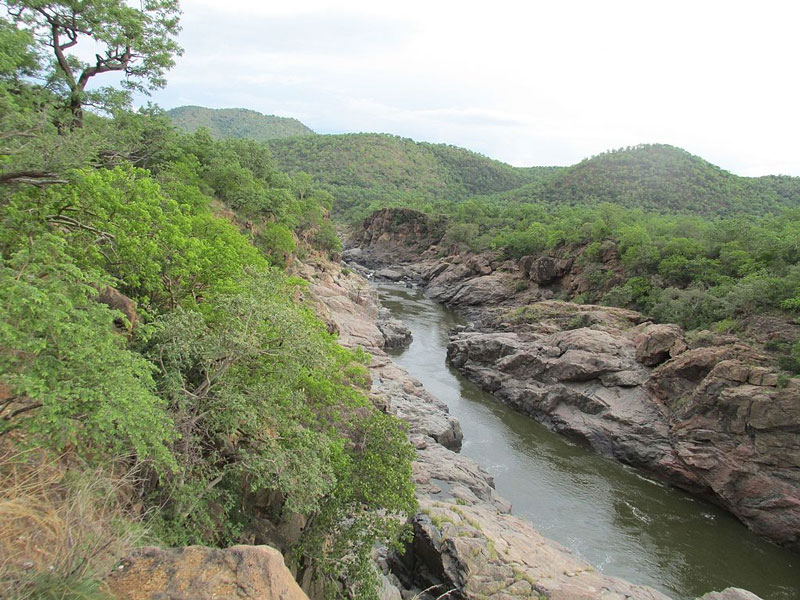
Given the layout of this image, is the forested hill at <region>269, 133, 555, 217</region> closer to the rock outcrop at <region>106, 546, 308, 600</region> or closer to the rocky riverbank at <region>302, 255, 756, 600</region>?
the rocky riverbank at <region>302, 255, 756, 600</region>

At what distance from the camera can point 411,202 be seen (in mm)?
106250

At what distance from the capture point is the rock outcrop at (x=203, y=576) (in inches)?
213

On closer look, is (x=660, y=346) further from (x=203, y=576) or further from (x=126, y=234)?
(x=203, y=576)

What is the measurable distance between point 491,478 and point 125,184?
1808 centimetres

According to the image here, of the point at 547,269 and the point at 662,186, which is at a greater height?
the point at 662,186

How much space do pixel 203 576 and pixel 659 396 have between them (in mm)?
27656

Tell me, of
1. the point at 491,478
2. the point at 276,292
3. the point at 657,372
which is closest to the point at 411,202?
the point at 657,372

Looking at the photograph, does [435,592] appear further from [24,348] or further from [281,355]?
[24,348]

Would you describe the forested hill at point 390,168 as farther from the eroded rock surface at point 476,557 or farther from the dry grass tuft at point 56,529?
the dry grass tuft at point 56,529

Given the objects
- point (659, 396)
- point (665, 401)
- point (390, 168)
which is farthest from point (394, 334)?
point (390, 168)

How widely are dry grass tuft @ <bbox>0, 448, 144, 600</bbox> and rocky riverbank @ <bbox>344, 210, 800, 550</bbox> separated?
980 inches

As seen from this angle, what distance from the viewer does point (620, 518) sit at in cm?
2105

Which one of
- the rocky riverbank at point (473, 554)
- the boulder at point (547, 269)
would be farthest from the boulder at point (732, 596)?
the boulder at point (547, 269)

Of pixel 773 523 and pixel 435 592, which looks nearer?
pixel 435 592
